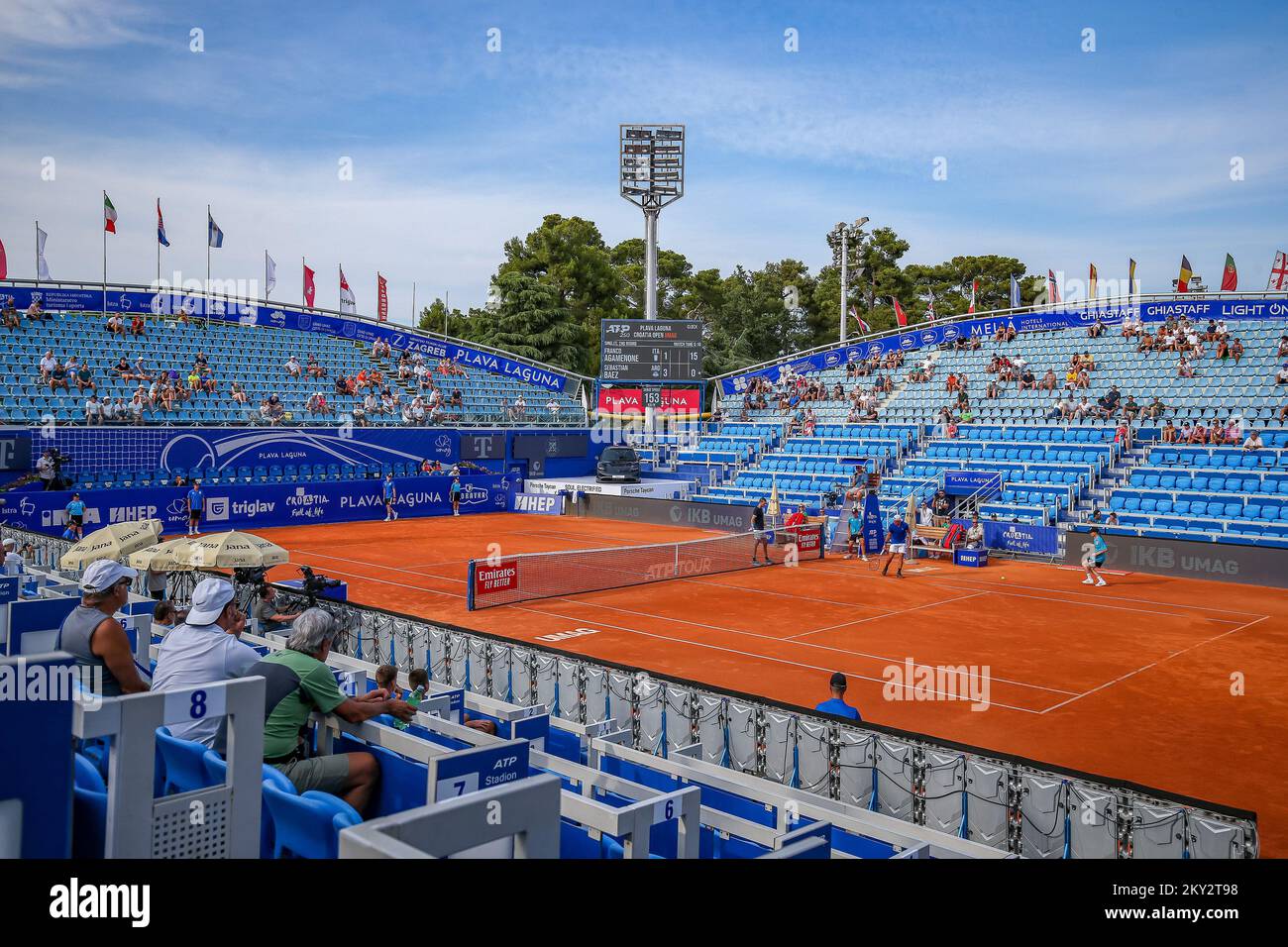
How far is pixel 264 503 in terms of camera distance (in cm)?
3709

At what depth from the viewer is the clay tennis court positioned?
13055mm

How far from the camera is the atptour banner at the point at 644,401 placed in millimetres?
52156

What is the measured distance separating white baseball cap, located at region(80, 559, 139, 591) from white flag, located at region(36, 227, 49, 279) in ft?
147

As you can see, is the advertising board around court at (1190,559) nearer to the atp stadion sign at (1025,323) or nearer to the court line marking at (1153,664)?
the court line marking at (1153,664)

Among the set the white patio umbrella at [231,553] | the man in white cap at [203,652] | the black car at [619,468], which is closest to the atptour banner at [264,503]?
the black car at [619,468]

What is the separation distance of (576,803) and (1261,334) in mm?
46483

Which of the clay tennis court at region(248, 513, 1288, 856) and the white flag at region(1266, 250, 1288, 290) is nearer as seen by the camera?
the clay tennis court at region(248, 513, 1288, 856)

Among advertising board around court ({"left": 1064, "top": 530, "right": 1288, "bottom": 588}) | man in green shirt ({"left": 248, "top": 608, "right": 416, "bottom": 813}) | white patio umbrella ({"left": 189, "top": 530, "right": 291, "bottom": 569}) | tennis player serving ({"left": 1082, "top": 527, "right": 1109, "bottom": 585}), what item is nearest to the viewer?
man in green shirt ({"left": 248, "top": 608, "right": 416, "bottom": 813})

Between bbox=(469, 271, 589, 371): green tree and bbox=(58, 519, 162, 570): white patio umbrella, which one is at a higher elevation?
bbox=(469, 271, 589, 371): green tree

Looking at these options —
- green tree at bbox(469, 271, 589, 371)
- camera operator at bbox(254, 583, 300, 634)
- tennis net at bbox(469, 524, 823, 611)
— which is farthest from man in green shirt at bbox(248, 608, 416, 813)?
green tree at bbox(469, 271, 589, 371)

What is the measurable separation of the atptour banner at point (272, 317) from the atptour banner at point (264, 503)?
12210 millimetres

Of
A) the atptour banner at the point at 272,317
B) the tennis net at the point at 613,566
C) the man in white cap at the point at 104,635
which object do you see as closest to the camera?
the man in white cap at the point at 104,635

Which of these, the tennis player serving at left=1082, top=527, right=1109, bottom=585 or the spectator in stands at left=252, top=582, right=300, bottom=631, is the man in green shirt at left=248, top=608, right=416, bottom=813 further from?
the tennis player serving at left=1082, top=527, right=1109, bottom=585
